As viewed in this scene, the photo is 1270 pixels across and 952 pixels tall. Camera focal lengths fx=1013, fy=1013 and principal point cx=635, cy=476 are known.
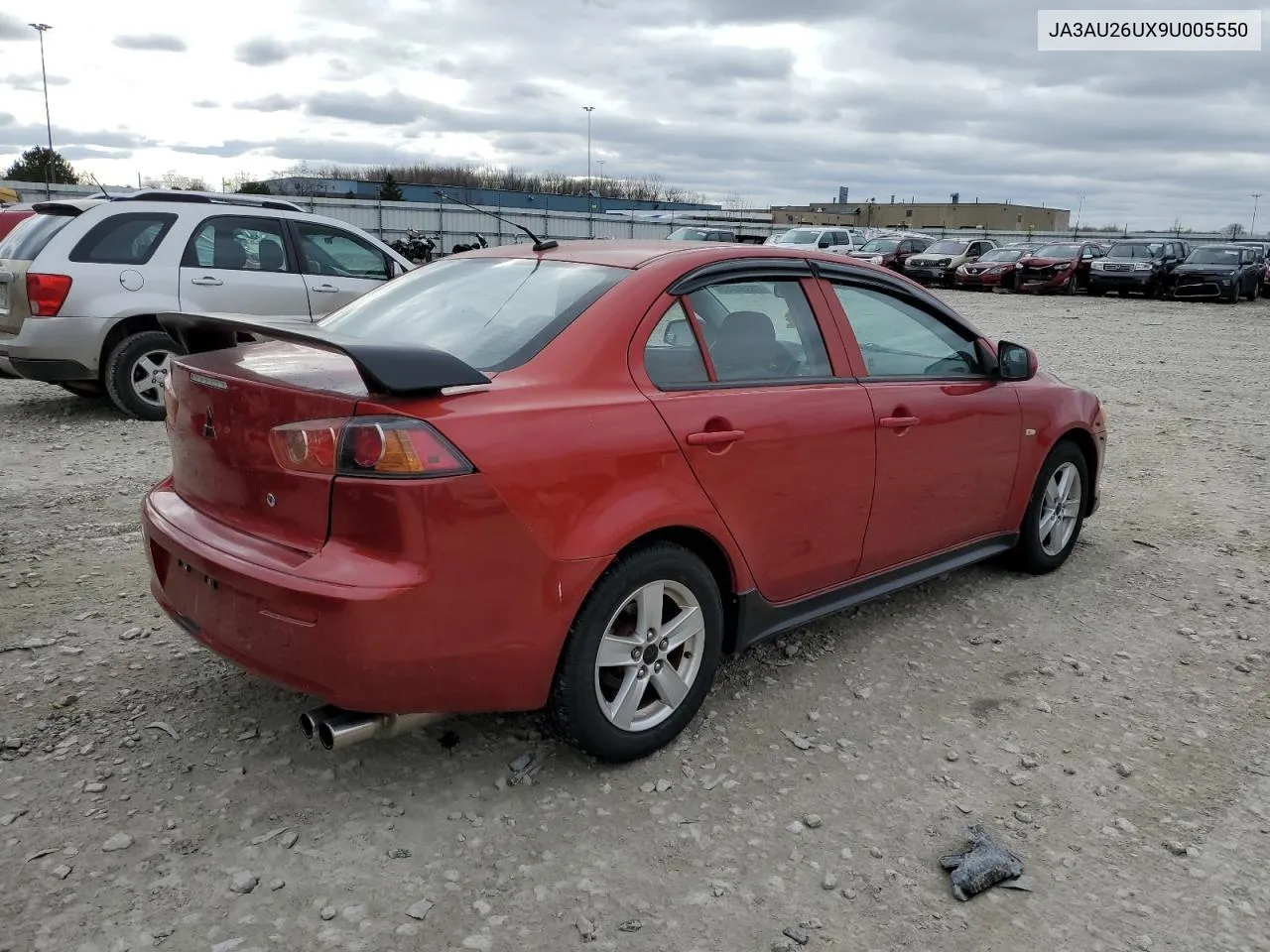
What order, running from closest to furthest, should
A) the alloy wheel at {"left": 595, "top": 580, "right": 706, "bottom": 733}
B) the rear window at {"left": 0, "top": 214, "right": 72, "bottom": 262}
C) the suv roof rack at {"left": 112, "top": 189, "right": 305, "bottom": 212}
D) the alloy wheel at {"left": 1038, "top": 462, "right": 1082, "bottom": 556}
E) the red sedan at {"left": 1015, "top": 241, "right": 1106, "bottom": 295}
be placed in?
the alloy wheel at {"left": 595, "top": 580, "right": 706, "bottom": 733} < the alloy wheel at {"left": 1038, "top": 462, "right": 1082, "bottom": 556} < the rear window at {"left": 0, "top": 214, "right": 72, "bottom": 262} < the suv roof rack at {"left": 112, "top": 189, "right": 305, "bottom": 212} < the red sedan at {"left": 1015, "top": 241, "right": 1106, "bottom": 295}

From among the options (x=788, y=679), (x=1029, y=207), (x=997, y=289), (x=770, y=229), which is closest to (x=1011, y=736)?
(x=788, y=679)

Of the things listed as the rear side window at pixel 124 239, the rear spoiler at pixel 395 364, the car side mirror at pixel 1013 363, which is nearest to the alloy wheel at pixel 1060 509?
the car side mirror at pixel 1013 363

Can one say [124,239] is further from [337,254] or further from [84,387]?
[337,254]

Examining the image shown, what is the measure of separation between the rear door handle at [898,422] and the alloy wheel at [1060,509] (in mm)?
1311

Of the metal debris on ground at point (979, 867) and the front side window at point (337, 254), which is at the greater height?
the front side window at point (337, 254)

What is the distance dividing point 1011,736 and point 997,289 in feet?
95.1

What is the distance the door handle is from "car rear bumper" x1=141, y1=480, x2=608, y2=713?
1.77 ft

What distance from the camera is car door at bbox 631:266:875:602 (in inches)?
127

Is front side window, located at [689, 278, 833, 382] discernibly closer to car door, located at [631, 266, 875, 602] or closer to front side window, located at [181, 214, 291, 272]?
car door, located at [631, 266, 875, 602]

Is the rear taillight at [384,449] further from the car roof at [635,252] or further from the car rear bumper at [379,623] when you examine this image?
the car roof at [635,252]

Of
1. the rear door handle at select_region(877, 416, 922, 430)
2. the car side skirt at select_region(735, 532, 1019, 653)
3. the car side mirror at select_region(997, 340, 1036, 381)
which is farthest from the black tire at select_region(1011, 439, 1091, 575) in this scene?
the rear door handle at select_region(877, 416, 922, 430)

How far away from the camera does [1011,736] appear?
11.4 ft

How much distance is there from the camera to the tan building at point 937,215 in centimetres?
10438

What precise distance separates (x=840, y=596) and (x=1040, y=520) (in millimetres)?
1619
